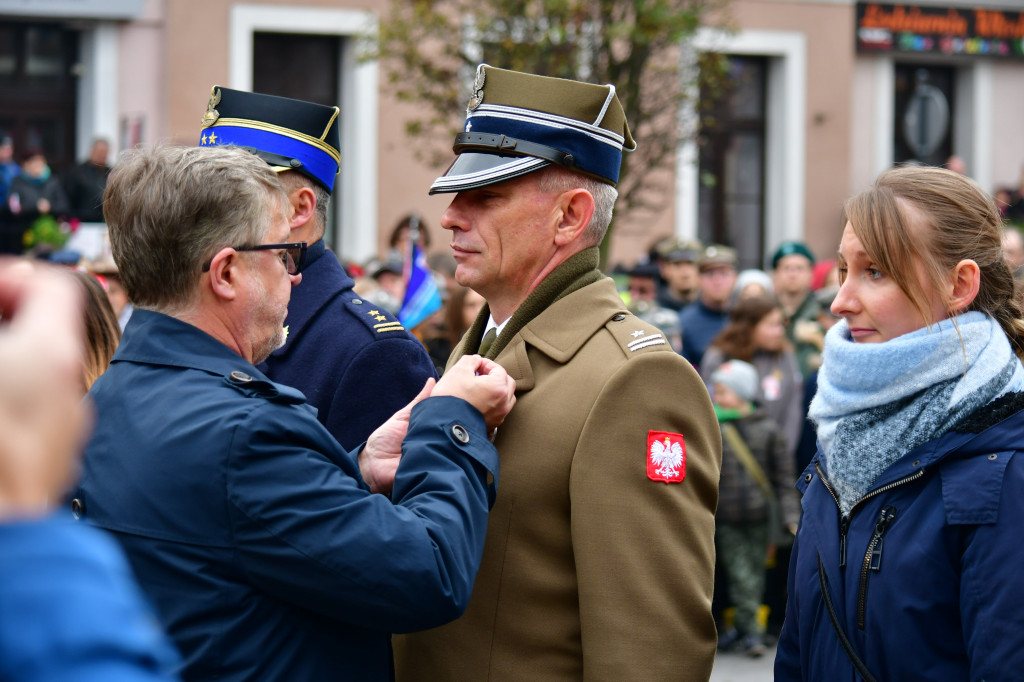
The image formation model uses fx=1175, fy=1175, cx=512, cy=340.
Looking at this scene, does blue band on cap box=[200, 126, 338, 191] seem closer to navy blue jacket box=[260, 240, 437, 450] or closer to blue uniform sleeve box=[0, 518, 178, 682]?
navy blue jacket box=[260, 240, 437, 450]

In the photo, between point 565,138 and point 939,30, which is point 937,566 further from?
point 939,30

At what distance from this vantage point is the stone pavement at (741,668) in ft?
19.6

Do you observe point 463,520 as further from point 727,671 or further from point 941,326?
point 727,671

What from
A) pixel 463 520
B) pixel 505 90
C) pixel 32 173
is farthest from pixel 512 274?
pixel 32 173

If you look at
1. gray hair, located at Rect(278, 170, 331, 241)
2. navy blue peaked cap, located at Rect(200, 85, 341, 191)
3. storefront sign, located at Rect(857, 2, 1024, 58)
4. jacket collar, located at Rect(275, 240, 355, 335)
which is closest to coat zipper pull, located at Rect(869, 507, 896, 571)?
jacket collar, located at Rect(275, 240, 355, 335)

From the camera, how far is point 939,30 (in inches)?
680

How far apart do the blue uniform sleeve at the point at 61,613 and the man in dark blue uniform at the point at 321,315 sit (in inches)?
67.3

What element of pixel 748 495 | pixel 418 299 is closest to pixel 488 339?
pixel 418 299

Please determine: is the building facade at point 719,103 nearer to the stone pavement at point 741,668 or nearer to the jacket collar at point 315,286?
the stone pavement at point 741,668

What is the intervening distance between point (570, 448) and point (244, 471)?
651mm

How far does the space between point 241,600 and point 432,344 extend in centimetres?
481

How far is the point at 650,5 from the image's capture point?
1080cm

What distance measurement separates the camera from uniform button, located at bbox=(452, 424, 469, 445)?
2.00m

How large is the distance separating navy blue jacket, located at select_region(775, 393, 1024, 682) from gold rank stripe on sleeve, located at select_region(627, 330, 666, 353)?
49cm
